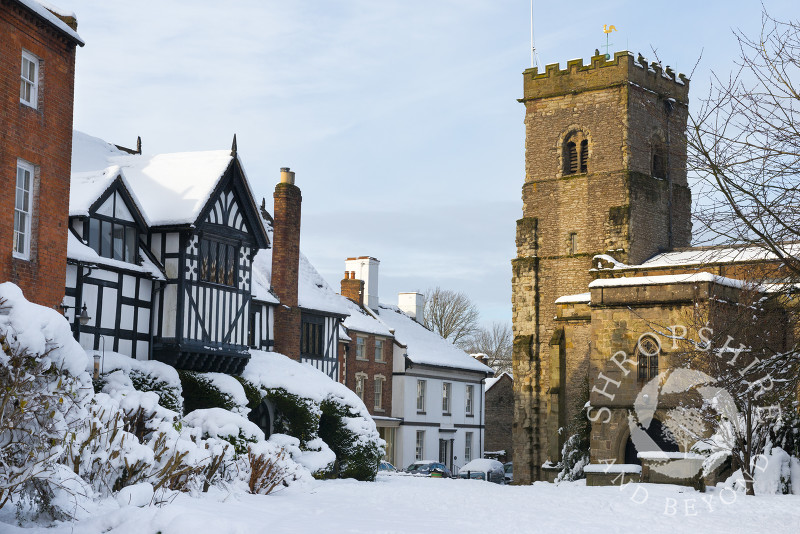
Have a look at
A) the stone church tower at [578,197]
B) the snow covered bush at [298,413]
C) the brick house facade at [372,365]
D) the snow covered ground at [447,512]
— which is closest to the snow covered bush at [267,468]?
the snow covered ground at [447,512]

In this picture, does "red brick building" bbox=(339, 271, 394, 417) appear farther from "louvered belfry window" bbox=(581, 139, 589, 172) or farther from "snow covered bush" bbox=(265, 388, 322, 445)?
"snow covered bush" bbox=(265, 388, 322, 445)

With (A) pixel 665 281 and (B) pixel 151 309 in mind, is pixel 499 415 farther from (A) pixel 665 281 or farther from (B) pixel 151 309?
(B) pixel 151 309

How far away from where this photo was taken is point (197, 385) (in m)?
23.6

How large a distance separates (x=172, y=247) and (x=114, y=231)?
67.1 inches

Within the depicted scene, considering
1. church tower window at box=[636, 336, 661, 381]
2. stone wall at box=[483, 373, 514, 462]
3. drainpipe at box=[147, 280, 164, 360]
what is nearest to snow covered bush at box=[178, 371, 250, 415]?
drainpipe at box=[147, 280, 164, 360]

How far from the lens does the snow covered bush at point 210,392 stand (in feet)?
77.2

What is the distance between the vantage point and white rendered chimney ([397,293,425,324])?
57.2 m

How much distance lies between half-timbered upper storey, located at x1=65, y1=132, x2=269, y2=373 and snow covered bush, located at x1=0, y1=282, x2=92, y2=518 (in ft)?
29.8

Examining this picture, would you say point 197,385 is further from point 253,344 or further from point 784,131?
point 784,131

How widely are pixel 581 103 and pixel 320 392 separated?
2191cm

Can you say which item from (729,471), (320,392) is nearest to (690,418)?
(729,471)

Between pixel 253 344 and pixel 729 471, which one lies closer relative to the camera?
pixel 729 471

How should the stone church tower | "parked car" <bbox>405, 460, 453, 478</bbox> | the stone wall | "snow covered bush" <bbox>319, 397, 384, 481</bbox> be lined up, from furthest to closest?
the stone wall, "parked car" <bbox>405, 460, 453, 478</bbox>, the stone church tower, "snow covered bush" <bbox>319, 397, 384, 481</bbox>

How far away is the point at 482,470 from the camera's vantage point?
43.2 meters
